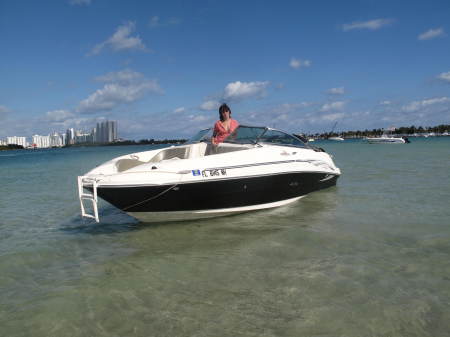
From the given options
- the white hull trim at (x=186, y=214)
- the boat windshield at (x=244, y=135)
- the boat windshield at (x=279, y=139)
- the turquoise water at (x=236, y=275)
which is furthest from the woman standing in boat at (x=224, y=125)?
the turquoise water at (x=236, y=275)

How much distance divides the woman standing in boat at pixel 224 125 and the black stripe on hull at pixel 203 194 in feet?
4.99

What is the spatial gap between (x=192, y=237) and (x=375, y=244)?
3000mm

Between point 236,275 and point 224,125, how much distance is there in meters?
4.32

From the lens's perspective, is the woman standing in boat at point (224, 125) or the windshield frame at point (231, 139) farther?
the woman standing in boat at point (224, 125)

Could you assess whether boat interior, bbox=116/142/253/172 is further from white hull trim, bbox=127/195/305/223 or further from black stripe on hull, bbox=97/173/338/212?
white hull trim, bbox=127/195/305/223

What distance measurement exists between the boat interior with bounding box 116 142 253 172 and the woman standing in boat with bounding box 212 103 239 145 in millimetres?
254

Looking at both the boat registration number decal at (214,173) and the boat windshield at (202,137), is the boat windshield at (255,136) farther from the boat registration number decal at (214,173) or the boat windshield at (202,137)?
the boat registration number decal at (214,173)

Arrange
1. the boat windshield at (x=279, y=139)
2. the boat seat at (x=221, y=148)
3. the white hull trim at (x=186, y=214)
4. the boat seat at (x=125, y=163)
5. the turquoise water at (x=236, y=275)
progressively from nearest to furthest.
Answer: the turquoise water at (x=236, y=275), the white hull trim at (x=186, y=214), the boat seat at (x=125, y=163), the boat seat at (x=221, y=148), the boat windshield at (x=279, y=139)

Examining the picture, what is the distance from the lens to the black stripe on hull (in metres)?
5.99

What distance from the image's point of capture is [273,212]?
7660 millimetres

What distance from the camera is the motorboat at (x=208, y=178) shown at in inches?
236

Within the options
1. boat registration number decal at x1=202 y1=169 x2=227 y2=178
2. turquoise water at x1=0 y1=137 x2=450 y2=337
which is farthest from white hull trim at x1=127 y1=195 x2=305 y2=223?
boat registration number decal at x1=202 y1=169 x2=227 y2=178

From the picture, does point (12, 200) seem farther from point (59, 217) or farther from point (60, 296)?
point (60, 296)

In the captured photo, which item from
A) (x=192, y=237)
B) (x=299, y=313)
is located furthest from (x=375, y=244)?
(x=192, y=237)
